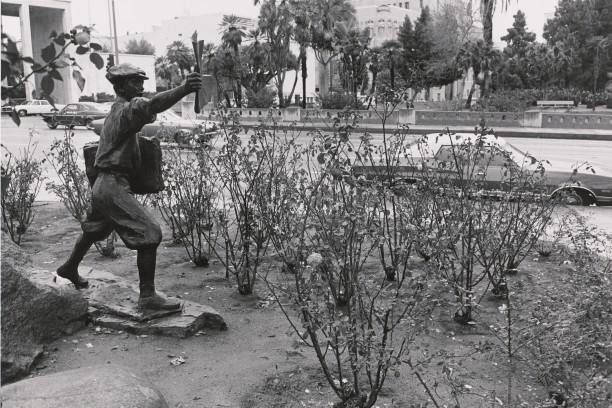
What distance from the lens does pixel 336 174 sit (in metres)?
4.07

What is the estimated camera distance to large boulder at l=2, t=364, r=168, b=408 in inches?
126

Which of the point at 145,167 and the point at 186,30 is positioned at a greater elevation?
the point at 186,30

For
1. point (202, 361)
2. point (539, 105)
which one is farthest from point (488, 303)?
point (539, 105)

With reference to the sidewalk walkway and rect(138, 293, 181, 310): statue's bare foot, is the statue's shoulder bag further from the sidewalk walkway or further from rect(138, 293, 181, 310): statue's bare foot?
the sidewalk walkway

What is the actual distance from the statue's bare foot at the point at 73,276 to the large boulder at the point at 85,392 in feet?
6.88

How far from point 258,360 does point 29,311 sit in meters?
1.76

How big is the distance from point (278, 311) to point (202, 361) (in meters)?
1.27

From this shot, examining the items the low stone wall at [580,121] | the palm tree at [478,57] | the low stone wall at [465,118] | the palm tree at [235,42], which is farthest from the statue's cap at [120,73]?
the palm tree at [478,57]

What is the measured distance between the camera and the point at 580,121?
26.5 m

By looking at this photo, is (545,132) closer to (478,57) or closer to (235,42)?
(478,57)

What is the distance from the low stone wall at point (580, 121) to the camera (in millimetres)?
26266

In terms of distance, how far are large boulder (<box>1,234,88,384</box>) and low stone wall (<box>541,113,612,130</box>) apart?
25.4m

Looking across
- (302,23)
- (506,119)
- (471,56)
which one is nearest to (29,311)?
(506,119)

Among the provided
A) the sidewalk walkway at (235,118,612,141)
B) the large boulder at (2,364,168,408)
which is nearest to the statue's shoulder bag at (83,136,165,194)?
the large boulder at (2,364,168,408)
